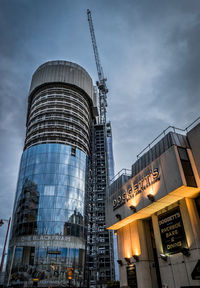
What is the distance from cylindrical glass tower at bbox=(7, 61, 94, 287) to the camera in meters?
52.8

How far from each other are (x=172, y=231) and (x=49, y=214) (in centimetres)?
4152

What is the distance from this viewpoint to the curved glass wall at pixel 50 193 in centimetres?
5709

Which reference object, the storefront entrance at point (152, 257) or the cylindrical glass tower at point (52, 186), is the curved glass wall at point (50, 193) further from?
the storefront entrance at point (152, 257)

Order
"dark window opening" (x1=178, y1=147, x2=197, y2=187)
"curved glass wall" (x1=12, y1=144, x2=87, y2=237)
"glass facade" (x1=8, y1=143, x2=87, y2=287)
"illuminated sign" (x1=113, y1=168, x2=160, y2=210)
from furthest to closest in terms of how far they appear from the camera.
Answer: "curved glass wall" (x1=12, y1=144, x2=87, y2=237) → "glass facade" (x1=8, y1=143, x2=87, y2=287) → "illuminated sign" (x1=113, y1=168, x2=160, y2=210) → "dark window opening" (x1=178, y1=147, x2=197, y2=187)

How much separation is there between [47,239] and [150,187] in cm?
4080

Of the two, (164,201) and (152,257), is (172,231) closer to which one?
(164,201)

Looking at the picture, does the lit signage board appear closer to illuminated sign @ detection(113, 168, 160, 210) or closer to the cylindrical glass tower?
illuminated sign @ detection(113, 168, 160, 210)

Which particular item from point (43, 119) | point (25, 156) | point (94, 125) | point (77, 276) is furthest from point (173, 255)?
point (94, 125)

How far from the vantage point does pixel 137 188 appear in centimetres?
2595

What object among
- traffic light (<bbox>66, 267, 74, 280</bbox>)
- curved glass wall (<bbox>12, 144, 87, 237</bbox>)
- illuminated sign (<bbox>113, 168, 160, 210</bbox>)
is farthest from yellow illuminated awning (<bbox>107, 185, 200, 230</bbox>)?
curved glass wall (<bbox>12, 144, 87, 237</bbox>)

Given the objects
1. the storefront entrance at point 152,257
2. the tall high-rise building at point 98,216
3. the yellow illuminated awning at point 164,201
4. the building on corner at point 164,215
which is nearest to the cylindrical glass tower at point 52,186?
the tall high-rise building at point 98,216

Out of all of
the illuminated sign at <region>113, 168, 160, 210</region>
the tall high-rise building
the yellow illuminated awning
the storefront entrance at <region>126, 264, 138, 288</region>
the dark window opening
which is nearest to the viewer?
the dark window opening

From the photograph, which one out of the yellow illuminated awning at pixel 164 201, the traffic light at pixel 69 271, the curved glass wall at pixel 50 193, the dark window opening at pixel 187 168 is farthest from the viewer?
the curved glass wall at pixel 50 193

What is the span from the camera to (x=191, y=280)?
19281 mm
